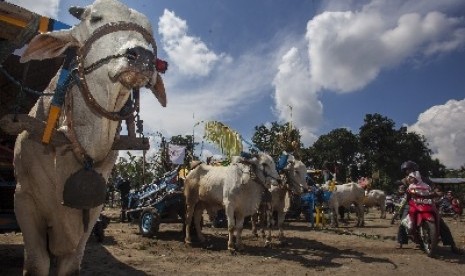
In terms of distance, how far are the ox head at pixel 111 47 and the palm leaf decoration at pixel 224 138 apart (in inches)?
407

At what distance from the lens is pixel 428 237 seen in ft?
30.9

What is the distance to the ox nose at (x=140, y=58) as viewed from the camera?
99.8 inches

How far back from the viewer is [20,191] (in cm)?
327

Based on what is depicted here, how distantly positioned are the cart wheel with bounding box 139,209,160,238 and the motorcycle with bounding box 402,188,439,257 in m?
6.84

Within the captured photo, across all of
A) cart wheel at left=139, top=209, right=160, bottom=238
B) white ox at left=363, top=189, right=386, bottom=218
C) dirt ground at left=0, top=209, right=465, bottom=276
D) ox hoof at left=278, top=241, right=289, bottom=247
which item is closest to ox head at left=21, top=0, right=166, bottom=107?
dirt ground at left=0, top=209, right=465, bottom=276

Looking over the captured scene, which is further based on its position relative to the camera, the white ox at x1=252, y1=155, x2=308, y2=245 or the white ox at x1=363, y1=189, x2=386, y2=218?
the white ox at x1=363, y1=189, x2=386, y2=218

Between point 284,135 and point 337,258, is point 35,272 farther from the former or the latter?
point 284,135

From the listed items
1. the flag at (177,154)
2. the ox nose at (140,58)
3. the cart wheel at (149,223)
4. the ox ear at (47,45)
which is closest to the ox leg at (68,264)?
the ox ear at (47,45)

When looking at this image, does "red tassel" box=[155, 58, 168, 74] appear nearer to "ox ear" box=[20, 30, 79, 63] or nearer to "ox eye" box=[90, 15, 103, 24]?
"ox eye" box=[90, 15, 103, 24]

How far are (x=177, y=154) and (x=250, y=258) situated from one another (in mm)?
6361

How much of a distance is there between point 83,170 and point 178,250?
298 inches

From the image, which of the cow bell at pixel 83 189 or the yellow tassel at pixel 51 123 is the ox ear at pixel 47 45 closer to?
the yellow tassel at pixel 51 123

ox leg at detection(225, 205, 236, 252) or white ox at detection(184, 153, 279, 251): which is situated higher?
white ox at detection(184, 153, 279, 251)

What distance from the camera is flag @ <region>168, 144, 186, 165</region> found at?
14.3 m
